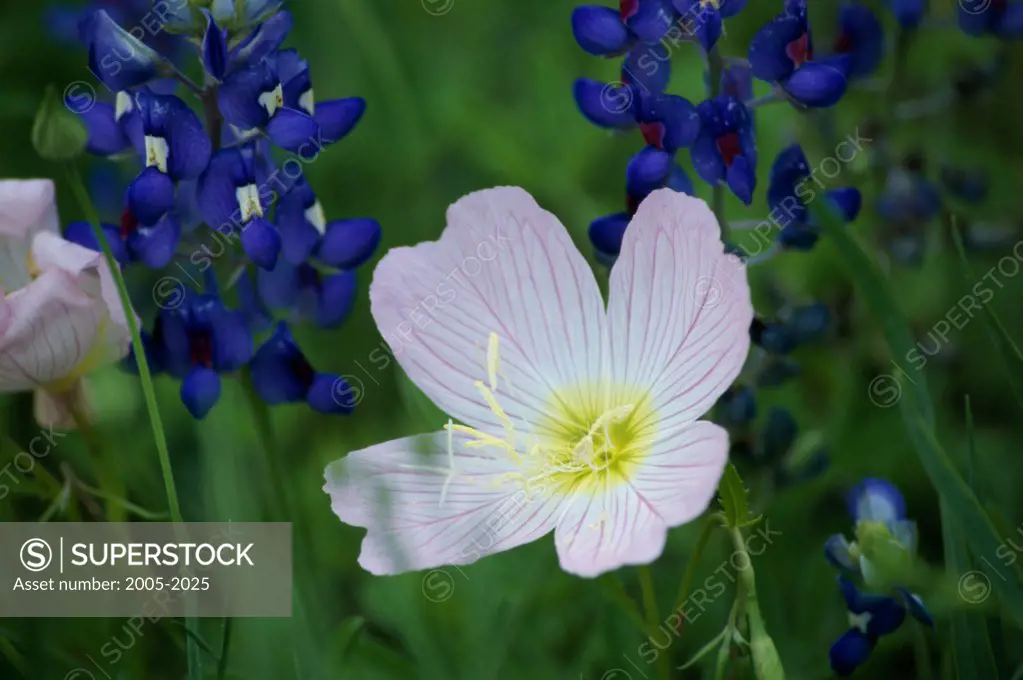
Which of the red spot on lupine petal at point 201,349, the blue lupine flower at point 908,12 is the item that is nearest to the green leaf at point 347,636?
the red spot on lupine petal at point 201,349

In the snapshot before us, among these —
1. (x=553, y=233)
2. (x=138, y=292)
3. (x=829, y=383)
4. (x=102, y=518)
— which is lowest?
(x=829, y=383)

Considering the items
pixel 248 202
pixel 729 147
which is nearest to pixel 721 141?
pixel 729 147

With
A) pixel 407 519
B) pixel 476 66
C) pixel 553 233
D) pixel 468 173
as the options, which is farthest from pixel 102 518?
pixel 476 66

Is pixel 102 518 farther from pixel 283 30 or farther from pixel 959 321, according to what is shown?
pixel 959 321

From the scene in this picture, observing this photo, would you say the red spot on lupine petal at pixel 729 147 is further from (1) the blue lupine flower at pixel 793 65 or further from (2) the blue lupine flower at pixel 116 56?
(2) the blue lupine flower at pixel 116 56

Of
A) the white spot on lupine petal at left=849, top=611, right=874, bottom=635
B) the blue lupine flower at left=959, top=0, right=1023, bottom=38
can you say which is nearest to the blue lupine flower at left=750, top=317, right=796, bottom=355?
the white spot on lupine petal at left=849, top=611, right=874, bottom=635

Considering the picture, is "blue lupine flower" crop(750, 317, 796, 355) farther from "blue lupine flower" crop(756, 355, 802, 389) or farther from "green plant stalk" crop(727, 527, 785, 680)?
"green plant stalk" crop(727, 527, 785, 680)

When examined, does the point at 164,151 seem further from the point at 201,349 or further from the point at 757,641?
the point at 757,641
